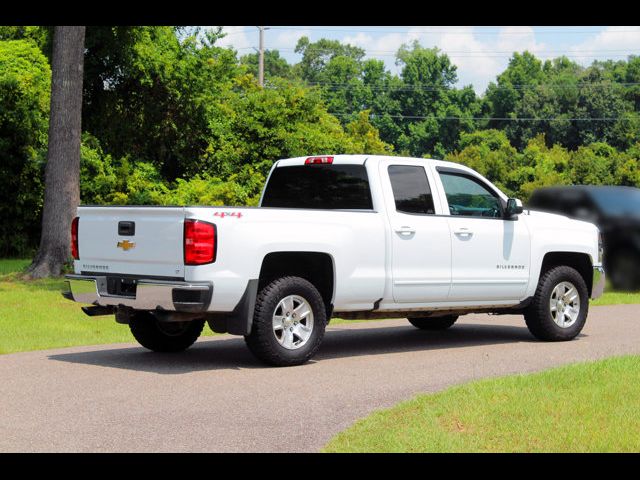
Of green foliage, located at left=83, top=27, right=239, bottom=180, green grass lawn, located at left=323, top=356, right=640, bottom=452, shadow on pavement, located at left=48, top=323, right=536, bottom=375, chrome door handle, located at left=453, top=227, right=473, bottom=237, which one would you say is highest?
green foliage, located at left=83, top=27, right=239, bottom=180

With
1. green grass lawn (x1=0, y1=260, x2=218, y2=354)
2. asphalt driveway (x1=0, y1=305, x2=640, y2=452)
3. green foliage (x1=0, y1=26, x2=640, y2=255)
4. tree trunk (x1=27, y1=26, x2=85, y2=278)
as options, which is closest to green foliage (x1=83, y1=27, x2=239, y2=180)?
green foliage (x1=0, y1=26, x2=640, y2=255)

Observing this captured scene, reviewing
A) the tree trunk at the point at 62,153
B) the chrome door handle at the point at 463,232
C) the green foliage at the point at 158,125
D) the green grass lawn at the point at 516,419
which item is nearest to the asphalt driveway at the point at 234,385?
the green grass lawn at the point at 516,419

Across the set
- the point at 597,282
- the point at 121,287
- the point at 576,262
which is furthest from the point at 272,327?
the point at 597,282

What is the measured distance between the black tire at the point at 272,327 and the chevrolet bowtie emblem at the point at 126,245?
4.32 ft

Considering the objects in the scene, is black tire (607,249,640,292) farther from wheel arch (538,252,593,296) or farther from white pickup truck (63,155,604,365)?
white pickup truck (63,155,604,365)

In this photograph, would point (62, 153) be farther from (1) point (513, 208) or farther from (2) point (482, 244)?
(1) point (513, 208)

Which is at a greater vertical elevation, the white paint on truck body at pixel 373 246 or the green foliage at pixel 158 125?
the green foliage at pixel 158 125

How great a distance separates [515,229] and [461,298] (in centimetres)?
117

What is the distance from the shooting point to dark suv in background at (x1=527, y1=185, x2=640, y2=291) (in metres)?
18.4

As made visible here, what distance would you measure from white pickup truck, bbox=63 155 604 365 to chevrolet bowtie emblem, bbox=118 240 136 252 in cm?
1

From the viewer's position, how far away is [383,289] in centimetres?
1126

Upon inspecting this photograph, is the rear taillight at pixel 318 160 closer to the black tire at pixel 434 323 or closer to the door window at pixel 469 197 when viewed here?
the door window at pixel 469 197

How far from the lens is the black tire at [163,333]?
11547 mm
